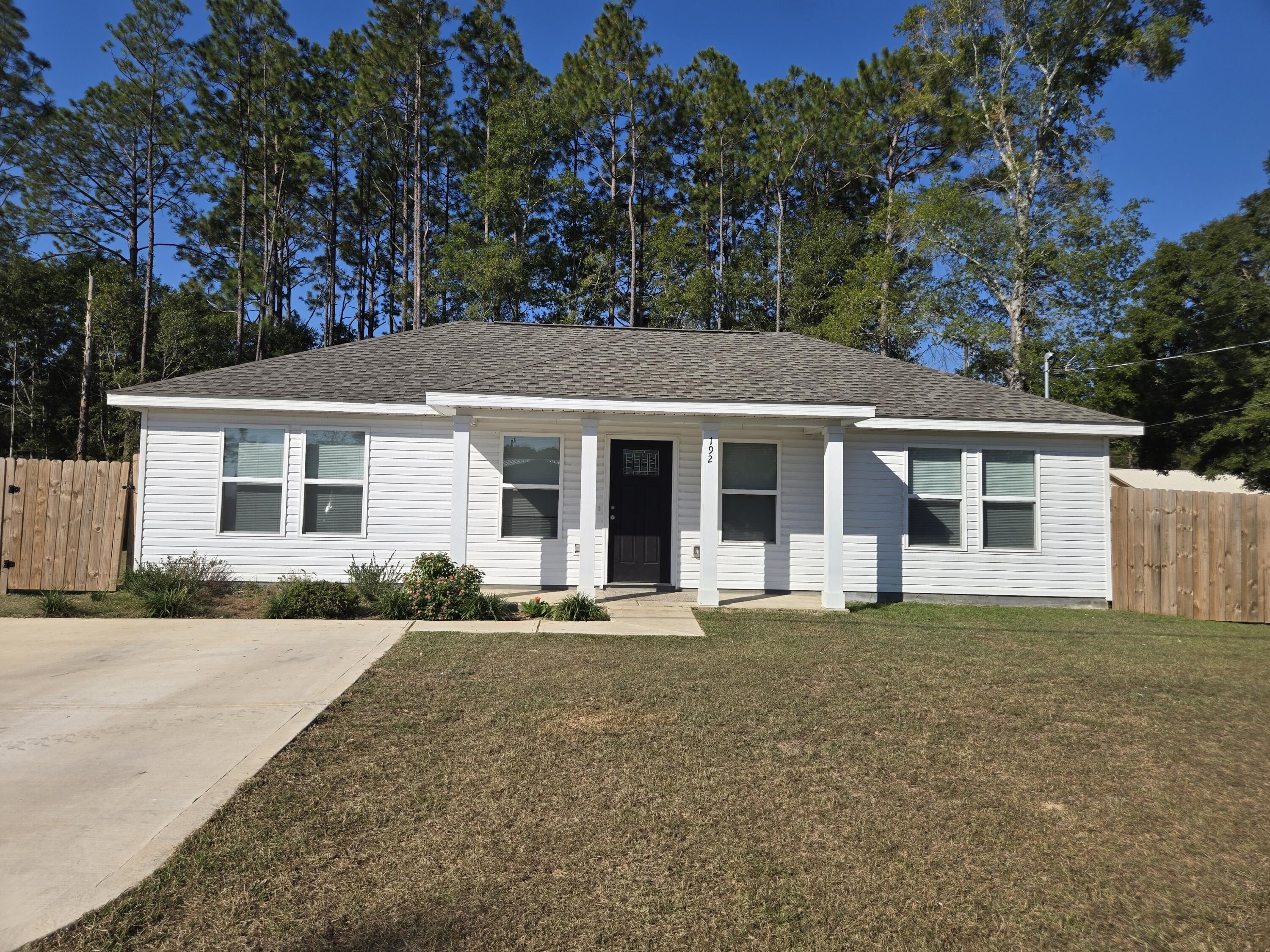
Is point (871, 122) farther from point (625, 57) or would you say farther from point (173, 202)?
point (173, 202)

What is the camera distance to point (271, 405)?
10656 mm

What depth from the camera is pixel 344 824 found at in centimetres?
328

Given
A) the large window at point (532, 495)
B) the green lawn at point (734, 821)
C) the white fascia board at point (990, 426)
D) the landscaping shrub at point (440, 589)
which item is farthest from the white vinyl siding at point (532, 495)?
the green lawn at point (734, 821)

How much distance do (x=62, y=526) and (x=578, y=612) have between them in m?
7.18

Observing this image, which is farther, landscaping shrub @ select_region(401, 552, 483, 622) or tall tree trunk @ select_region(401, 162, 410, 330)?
tall tree trunk @ select_region(401, 162, 410, 330)

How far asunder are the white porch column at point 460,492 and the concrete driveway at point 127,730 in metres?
1.69

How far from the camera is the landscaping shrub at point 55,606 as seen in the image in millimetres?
8633

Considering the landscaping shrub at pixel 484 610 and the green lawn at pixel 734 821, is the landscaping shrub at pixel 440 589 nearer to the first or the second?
the landscaping shrub at pixel 484 610

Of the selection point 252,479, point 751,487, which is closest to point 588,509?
point 751,487

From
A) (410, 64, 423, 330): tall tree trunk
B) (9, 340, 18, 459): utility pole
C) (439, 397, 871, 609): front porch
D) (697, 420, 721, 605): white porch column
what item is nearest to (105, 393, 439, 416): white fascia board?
(439, 397, 871, 609): front porch

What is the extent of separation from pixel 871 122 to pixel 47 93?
3234 cm

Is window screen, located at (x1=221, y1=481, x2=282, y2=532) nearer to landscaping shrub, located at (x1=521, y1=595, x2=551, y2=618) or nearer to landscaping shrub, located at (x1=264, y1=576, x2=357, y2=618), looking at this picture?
landscaping shrub, located at (x1=264, y1=576, x2=357, y2=618)

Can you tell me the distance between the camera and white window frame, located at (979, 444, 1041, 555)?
1123 centimetres

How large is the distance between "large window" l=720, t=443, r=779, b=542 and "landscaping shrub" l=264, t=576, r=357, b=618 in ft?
18.1
